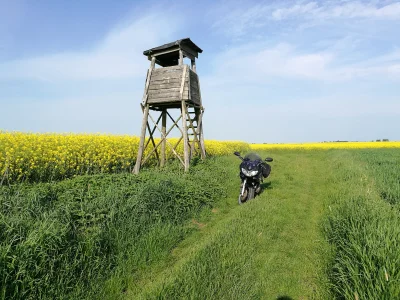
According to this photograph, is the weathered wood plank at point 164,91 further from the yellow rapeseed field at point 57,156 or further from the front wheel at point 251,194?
the front wheel at point 251,194

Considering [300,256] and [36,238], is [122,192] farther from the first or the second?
[300,256]

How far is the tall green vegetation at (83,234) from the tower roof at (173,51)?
699 centimetres

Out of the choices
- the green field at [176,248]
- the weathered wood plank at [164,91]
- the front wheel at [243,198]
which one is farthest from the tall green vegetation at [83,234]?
the weathered wood plank at [164,91]

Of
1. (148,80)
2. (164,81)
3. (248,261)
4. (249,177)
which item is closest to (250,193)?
(249,177)

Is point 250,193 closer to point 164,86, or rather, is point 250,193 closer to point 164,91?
point 164,91

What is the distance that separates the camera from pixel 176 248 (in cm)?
505

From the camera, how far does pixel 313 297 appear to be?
347 cm

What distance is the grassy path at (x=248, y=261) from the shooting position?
336cm

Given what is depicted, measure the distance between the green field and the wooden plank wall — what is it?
5229mm

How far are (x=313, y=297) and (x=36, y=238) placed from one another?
383 centimetres

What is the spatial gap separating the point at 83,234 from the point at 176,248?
1841 mm

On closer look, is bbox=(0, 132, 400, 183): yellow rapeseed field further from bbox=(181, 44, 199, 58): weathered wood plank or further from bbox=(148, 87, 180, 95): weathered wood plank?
bbox=(181, 44, 199, 58): weathered wood plank

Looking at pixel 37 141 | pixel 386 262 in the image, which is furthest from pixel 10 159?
pixel 386 262

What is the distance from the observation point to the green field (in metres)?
3.12
